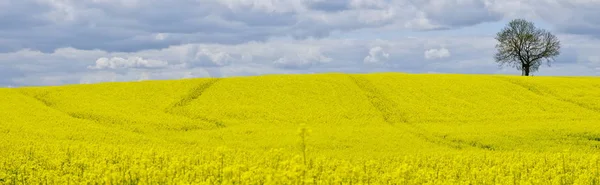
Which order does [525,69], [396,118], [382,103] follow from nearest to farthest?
[396,118] → [382,103] → [525,69]

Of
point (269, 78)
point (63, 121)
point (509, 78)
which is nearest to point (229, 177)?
point (63, 121)

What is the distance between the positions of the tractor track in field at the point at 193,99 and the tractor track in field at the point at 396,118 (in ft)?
33.1

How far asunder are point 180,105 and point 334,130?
41.5 ft

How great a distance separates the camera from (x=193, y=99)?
45.3m

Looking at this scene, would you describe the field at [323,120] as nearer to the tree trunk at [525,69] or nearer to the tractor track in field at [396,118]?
the tractor track in field at [396,118]

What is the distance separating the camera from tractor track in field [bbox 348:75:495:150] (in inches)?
1284

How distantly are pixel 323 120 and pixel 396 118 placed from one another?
14.8ft

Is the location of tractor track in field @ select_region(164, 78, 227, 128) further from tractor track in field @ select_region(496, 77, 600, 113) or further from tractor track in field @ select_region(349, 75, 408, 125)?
tractor track in field @ select_region(496, 77, 600, 113)

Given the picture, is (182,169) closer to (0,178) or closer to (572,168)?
(0,178)

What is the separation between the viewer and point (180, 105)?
4359 cm

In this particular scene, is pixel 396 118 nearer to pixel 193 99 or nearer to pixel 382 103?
pixel 382 103

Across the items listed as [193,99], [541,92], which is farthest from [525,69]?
[193,99]

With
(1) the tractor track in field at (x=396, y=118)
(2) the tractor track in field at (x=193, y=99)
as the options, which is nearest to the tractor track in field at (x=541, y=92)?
(1) the tractor track in field at (x=396, y=118)

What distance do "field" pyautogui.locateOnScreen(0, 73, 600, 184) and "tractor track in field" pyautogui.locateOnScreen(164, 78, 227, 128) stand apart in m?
0.07
